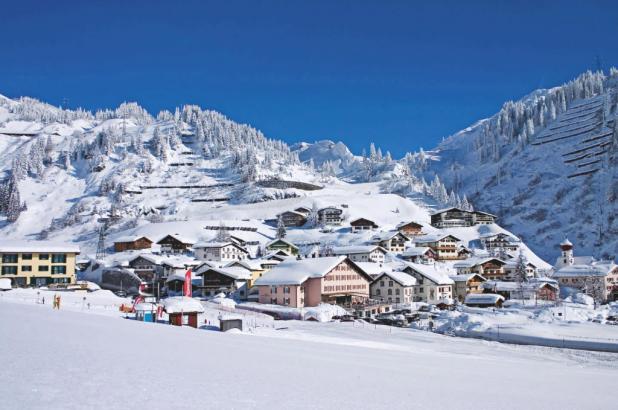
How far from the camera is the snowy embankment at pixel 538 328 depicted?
133 ft

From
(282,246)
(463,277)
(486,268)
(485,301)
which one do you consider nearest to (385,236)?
(282,246)

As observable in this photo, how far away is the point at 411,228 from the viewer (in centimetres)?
11638

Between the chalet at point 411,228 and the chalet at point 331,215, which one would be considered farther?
the chalet at point 331,215

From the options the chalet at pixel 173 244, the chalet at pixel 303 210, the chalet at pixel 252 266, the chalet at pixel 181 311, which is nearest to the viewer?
the chalet at pixel 181 311

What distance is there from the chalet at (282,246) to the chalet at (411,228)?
26.6 meters

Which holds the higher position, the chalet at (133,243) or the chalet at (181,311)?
the chalet at (133,243)

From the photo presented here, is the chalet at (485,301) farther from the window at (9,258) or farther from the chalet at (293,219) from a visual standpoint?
the chalet at (293,219)

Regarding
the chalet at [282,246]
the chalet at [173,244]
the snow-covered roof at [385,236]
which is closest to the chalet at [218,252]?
the chalet at [282,246]

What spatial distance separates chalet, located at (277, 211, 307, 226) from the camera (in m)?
131

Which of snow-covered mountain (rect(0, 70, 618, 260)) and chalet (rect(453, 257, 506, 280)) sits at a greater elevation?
snow-covered mountain (rect(0, 70, 618, 260))

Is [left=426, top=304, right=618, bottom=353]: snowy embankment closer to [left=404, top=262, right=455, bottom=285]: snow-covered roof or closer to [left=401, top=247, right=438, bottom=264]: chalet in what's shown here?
[left=404, top=262, right=455, bottom=285]: snow-covered roof

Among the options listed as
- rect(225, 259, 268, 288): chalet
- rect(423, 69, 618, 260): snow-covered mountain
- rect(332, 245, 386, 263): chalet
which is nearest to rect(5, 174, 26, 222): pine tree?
rect(225, 259, 268, 288): chalet

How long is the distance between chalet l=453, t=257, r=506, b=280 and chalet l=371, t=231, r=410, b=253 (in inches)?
633

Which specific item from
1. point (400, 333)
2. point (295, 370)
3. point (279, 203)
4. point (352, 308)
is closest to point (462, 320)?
point (400, 333)
